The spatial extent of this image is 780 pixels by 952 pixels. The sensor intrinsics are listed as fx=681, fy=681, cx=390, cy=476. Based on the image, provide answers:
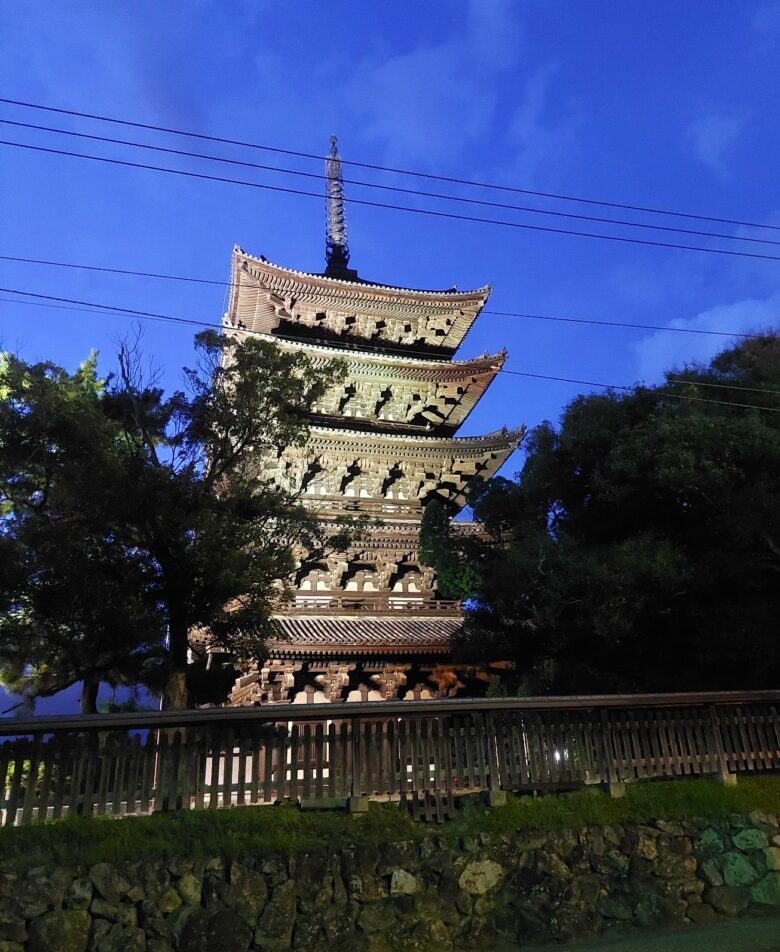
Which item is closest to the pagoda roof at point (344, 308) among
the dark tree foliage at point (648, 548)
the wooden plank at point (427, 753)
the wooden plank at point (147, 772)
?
the dark tree foliage at point (648, 548)

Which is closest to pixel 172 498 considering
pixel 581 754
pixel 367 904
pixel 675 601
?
pixel 367 904

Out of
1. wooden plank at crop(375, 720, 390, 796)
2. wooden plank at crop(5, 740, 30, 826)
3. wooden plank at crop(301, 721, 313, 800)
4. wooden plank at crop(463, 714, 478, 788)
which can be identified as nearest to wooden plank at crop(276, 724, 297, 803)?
wooden plank at crop(301, 721, 313, 800)

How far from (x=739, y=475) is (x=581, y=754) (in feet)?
16.8

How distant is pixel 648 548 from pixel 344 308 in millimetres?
15616

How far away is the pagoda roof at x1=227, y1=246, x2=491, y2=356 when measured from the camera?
74.8 ft

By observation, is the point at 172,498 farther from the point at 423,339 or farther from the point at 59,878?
the point at 423,339

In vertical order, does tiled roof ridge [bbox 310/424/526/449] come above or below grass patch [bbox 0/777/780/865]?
above

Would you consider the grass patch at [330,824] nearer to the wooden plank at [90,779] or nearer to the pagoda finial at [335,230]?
the wooden plank at [90,779]

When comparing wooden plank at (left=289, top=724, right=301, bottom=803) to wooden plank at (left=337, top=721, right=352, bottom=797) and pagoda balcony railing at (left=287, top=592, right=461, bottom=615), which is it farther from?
pagoda balcony railing at (left=287, top=592, right=461, bottom=615)

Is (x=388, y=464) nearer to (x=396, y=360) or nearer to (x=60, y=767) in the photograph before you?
(x=396, y=360)

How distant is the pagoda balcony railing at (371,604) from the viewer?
1853cm

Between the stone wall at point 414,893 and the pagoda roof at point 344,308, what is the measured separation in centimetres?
1890

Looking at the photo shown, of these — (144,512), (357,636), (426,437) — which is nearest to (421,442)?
(426,437)

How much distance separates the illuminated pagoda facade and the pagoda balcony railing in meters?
0.03
